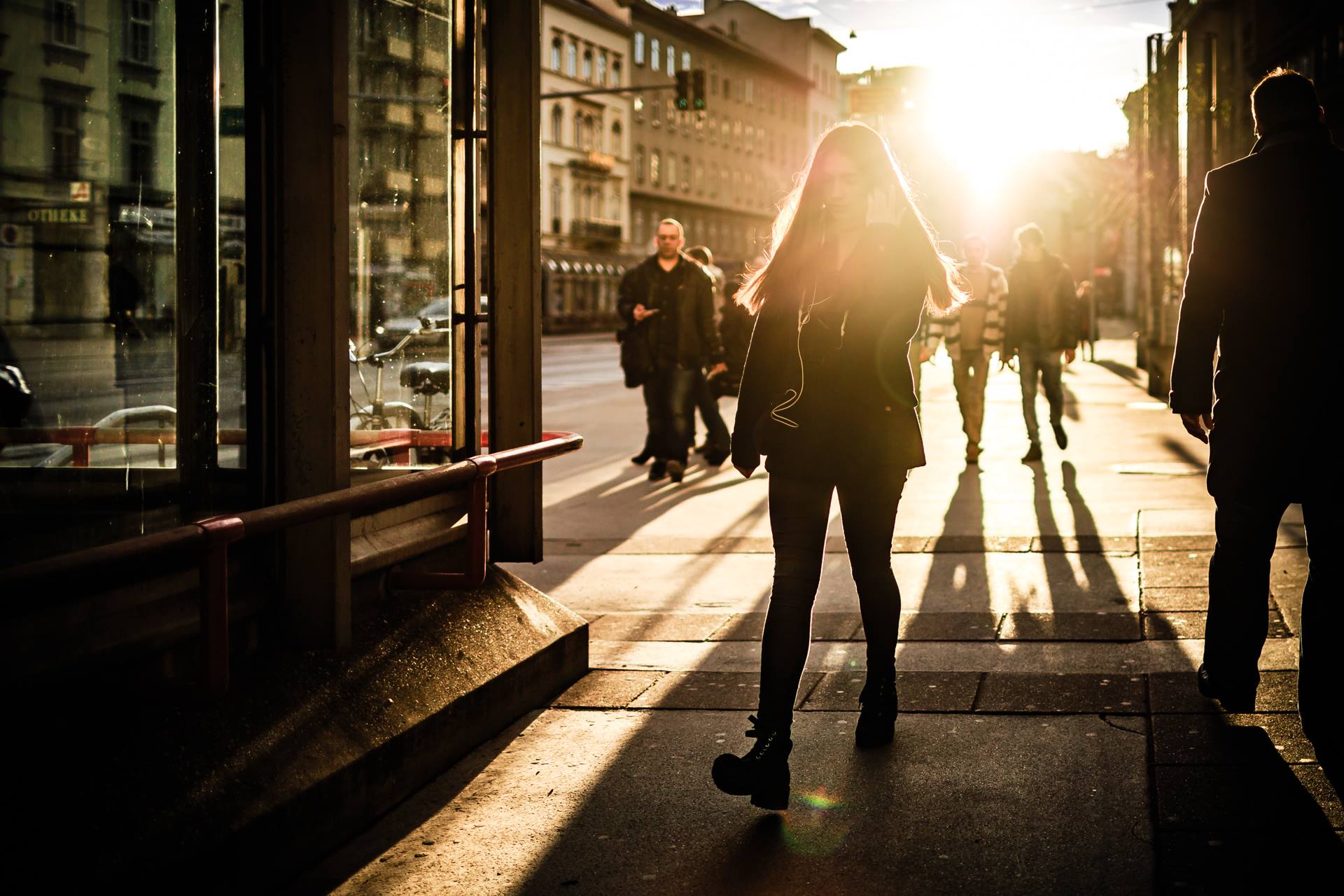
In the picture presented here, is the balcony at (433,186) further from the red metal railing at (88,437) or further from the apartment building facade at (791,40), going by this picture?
the apartment building facade at (791,40)

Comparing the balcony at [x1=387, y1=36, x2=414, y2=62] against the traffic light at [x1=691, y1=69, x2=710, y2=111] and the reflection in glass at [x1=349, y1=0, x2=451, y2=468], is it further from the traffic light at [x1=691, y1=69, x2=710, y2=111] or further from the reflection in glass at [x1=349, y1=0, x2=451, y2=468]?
the traffic light at [x1=691, y1=69, x2=710, y2=111]

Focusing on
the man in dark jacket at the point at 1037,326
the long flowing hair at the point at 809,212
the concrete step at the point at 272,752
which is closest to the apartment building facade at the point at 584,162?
the man in dark jacket at the point at 1037,326

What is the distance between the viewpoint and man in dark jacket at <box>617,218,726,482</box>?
12.4 m

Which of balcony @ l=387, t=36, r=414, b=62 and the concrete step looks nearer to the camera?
the concrete step

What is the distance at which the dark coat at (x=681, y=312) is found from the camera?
40.9 ft

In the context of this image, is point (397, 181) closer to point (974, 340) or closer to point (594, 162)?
point (974, 340)

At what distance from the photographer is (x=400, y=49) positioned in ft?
18.5

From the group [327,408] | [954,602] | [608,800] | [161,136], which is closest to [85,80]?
[161,136]

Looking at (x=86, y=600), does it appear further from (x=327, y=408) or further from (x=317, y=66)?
(x=317, y=66)

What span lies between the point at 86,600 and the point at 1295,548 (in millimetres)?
6017

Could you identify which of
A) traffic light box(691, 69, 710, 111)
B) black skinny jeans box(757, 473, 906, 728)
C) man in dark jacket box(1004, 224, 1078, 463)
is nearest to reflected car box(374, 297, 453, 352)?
black skinny jeans box(757, 473, 906, 728)

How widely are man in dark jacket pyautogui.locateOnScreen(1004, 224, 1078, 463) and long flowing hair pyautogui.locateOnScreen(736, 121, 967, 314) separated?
8568 millimetres

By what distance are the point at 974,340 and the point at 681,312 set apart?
2.40 metres

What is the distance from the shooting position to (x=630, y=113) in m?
79.6
